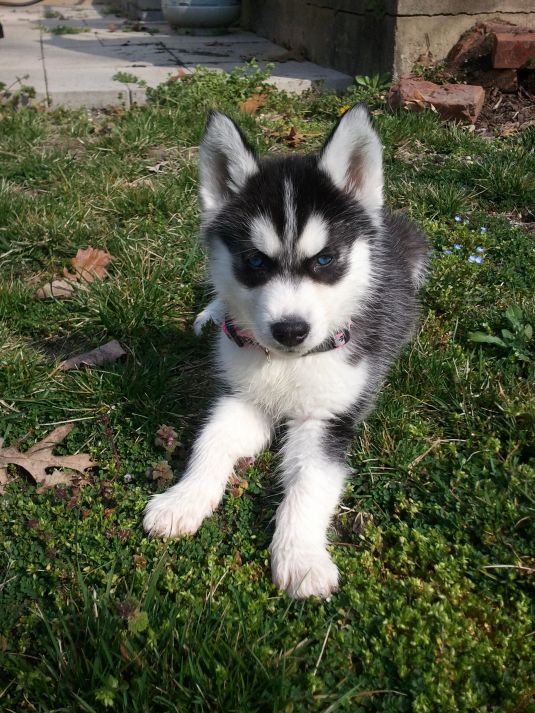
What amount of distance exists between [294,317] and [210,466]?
687 mm

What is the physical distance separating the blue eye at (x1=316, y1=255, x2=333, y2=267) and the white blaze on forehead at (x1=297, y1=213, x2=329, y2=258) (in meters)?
0.04

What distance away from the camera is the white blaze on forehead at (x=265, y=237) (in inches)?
93.2

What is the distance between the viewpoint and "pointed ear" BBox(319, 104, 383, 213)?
240 centimetres

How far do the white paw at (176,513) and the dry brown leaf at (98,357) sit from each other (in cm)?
99

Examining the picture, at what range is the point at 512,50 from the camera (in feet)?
18.6

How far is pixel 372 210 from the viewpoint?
2.65m

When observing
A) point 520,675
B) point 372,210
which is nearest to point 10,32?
point 372,210

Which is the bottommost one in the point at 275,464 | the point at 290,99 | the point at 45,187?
the point at 275,464

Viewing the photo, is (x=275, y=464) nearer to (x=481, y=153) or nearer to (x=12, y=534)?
(x=12, y=534)

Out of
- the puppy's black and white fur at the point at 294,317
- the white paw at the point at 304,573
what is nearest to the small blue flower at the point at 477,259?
the puppy's black and white fur at the point at 294,317

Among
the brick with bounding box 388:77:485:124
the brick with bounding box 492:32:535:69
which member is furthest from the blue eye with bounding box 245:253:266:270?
the brick with bounding box 492:32:535:69

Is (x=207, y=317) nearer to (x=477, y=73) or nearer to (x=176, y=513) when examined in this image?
(x=176, y=513)

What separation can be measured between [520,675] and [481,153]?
426 centimetres

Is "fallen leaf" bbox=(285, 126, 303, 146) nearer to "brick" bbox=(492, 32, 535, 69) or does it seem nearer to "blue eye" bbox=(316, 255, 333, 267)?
"brick" bbox=(492, 32, 535, 69)
